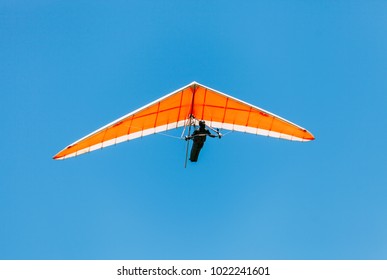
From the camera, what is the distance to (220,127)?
2061 cm

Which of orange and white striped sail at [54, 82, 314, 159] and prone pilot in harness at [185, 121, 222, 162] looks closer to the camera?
orange and white striped sail at [54, 82, 314, 159]

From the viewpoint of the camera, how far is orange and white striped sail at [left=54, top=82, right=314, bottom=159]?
59.1 feet

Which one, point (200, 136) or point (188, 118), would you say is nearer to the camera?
point (200, 136)

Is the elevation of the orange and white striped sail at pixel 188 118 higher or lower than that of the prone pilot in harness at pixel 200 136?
higher

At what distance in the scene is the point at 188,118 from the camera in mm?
20031

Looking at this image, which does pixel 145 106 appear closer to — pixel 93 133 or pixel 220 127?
pixel 93 133

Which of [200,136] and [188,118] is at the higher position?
[188,118]

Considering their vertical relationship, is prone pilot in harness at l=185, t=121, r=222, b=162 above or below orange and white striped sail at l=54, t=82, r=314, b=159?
below

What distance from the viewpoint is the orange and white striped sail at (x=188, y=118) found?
18000 mm

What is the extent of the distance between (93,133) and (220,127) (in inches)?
224

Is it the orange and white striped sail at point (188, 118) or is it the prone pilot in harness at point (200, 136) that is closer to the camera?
the orange and white striped sail at point (188, 118)
